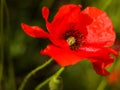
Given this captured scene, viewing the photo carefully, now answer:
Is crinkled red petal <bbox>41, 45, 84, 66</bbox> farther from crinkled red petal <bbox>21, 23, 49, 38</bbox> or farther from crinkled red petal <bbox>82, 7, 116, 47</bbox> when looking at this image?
crinkled red petal <bbox>82, 7, 116, 47</bbox>

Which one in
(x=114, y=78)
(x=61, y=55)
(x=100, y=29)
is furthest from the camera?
(x=114, y=78)

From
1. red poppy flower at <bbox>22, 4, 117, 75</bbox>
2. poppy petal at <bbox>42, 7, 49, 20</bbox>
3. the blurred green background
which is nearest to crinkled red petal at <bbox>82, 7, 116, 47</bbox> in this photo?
red poppy flower at <bbox>22, 4, 117, 75</bbox>

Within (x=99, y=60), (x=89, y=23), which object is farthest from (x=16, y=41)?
(x=99, y=60)

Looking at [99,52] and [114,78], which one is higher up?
[99,52]

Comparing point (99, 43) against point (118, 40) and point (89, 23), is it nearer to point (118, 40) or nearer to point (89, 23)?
point (89, 23)

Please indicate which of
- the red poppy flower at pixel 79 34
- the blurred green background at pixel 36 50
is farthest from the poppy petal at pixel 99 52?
the blurred green background at pixel 36 50

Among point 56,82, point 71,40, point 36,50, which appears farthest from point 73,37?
point 36,50

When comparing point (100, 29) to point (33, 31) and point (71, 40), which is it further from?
point (33, 31)
